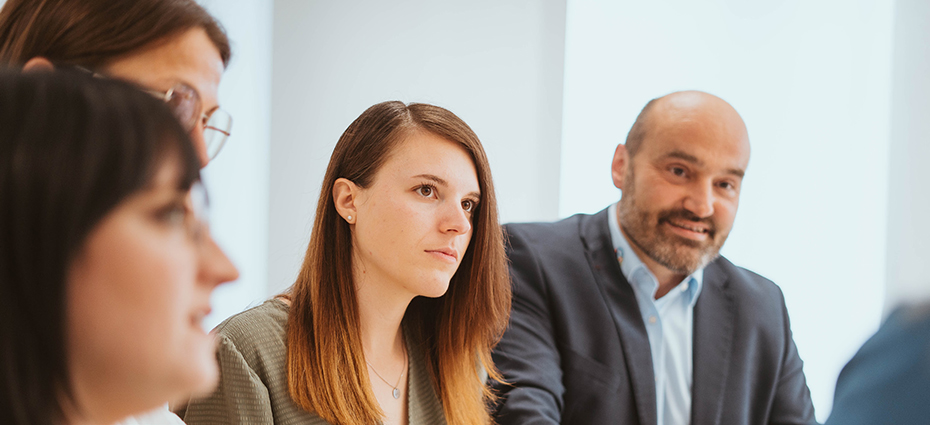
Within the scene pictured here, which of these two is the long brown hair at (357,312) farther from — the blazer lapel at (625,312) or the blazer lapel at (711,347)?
the blazer lapel at (711,347)

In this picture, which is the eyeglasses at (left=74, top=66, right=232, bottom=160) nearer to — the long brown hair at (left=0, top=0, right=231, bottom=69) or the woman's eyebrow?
the long brown hair at (left=0, top=0, right=231, bottom=69)

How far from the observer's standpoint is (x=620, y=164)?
81.6 inches

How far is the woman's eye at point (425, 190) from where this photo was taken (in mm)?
1548

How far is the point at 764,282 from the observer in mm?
2025

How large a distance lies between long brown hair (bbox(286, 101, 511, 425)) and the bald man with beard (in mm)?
149

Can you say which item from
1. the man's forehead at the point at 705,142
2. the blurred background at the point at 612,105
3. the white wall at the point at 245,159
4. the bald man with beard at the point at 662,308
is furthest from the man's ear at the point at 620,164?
the white wall at the point at 245,159

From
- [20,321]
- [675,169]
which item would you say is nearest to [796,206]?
[675,169]

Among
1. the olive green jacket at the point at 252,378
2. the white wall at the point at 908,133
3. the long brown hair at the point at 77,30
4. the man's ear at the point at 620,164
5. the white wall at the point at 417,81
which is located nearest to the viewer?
the long brown hair at the point at 77,30

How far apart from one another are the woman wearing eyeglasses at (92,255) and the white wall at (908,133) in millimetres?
2926

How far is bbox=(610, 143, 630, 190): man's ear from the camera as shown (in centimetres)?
204

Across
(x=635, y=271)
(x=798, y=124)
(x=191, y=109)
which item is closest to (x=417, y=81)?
(x=798, y=124)

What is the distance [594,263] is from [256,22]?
2.20 m

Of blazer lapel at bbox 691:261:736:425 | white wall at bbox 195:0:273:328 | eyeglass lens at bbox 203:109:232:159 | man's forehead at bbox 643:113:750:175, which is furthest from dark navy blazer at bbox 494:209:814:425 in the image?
white wall at bbox 195:0:273:328

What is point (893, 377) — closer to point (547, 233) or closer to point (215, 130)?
point (215, 130)
